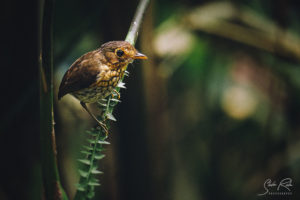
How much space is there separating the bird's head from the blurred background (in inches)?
19.5

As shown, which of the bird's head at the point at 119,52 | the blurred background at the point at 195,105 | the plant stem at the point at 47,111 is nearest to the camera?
the plant stem at the point at 47,111

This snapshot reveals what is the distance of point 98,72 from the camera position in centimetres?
88

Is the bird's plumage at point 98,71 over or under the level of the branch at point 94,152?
over

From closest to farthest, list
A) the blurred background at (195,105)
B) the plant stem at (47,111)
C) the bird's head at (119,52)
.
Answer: the plant stem at (47,111) < the bird's head at (119,52) < the blurred background at (195,105)

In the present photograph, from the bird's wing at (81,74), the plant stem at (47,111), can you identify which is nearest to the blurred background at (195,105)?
the bird's wing at (81,74)

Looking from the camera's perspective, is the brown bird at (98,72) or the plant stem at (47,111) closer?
the plant stem at (47,111)

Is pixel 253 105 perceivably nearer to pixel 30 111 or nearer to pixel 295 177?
pixel 295 177

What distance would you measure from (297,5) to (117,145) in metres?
1.71

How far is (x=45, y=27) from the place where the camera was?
0.69 metres

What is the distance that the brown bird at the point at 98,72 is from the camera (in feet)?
2.64

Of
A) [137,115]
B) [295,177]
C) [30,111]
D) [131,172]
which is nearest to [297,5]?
[295,177]

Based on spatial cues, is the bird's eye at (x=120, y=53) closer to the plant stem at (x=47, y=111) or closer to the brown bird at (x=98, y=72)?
the brown bird at (x=98, y=72)

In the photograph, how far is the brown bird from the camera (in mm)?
804

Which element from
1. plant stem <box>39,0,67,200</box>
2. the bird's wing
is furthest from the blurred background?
plant stem <box>39,0,67,200</box>
